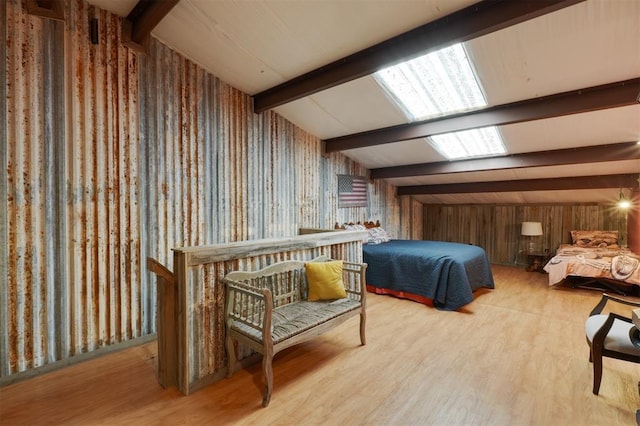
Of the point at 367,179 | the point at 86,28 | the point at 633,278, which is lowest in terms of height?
the point at 633,278

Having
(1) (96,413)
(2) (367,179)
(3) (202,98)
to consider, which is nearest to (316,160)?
(2) (367,179)

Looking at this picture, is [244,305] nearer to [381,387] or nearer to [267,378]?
[267,378]

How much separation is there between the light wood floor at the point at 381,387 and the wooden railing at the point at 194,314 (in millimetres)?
126

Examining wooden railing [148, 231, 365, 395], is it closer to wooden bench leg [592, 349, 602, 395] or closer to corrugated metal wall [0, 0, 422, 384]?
corrugated metal wall [0, 0, 422, 384]

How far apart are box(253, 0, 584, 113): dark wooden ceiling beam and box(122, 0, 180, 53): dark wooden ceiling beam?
1360 millimetres

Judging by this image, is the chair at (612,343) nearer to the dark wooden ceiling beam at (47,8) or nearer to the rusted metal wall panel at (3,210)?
the rusted metal wall panel at (3,210)

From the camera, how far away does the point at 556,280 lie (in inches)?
186

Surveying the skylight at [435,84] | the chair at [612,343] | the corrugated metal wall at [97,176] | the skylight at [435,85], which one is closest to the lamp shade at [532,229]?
the skylight at [435,85]

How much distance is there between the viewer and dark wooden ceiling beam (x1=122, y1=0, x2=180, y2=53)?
96.3 inches

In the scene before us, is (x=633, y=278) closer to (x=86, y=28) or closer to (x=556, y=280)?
(x=556, y=280)

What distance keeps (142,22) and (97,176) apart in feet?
4.67

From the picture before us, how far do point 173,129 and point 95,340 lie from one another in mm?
2109

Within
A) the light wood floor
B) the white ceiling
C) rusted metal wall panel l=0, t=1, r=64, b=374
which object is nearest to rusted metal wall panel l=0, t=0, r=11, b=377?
rusted metal wall panel l=0, t=1, r=64, b=374

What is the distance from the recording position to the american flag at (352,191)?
5.52 metres
